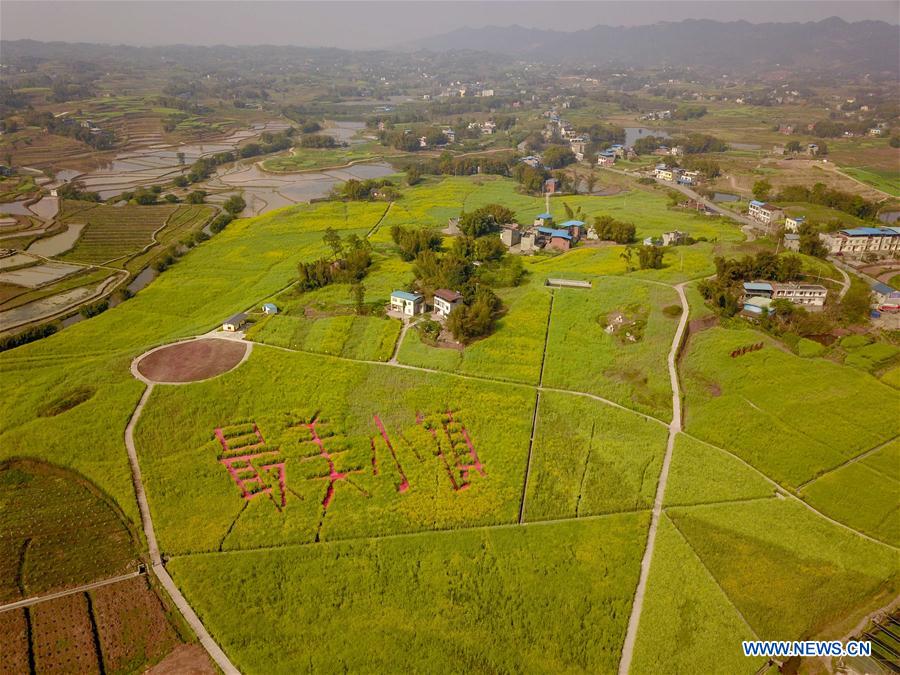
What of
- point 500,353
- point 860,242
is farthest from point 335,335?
point 860,242

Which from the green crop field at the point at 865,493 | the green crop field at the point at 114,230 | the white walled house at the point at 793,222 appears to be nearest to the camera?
the green crop field at the point at 865,493

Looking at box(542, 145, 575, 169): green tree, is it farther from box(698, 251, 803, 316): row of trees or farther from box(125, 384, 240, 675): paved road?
box(125, 384, 240, 675): paved road

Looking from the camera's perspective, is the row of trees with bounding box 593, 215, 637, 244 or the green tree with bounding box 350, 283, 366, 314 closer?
the green tree with bounding box 350, 283, 366, 314

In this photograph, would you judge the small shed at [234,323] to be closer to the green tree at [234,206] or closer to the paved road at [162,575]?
the paved road at [162,575]

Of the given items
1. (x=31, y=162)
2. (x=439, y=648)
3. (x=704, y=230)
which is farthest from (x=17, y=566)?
(x=31, y=162)

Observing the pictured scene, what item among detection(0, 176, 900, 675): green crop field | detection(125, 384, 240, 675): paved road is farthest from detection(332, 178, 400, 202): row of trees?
detection(125, 384, 240, 675): paved road

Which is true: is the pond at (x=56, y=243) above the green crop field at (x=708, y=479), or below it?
above

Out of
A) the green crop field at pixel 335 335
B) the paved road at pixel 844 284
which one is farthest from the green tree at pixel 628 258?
the green crop field at pixel 335 335
